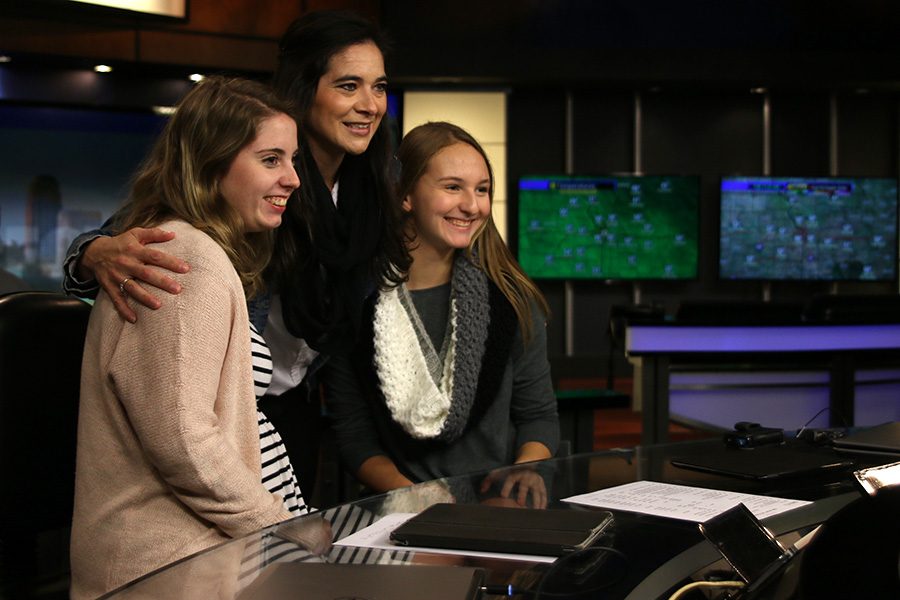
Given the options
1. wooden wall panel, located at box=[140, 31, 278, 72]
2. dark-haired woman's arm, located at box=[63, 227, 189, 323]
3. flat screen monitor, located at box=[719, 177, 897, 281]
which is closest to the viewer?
dark-haired woman's arm, located at box=[63, 227, 189, 323]

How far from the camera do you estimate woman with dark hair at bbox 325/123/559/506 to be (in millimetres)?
2148

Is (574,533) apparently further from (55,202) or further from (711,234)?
(711,234)

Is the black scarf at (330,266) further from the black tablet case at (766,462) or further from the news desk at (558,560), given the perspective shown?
the black tablet case at (766,462)

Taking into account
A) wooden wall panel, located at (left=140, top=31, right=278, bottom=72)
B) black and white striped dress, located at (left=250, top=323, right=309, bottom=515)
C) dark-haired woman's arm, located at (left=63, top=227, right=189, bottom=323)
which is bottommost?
black and white striped dress, located at (left=250, top=323, right=309, bottom=515)

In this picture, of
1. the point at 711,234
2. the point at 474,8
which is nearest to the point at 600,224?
the point at 711,234

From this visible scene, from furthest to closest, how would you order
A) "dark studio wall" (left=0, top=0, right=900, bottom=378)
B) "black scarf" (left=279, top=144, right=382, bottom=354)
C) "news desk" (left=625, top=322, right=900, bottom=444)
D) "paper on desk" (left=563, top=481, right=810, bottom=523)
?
"dark studio wall" (left=0, top=0, right=900, bottom=378), "news desk" (left=625, top=322, right=900, bottom=444), "black scarf" (left=279, top=144, right=382, bottom=354), "paper on desk" (left=563, top=481, right=810, bottom=523)

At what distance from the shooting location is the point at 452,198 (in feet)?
7.25

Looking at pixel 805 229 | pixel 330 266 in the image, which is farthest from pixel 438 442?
pixel 805 229

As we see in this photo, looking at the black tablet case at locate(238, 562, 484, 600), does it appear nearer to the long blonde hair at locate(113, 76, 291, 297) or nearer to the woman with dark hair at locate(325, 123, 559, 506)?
the long blonde hair at locate(113, 76, 291, 297)

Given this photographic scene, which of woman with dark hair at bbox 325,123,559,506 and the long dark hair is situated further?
woman with dark hair at bbox 325,123,559,506

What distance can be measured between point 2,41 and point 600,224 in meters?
4.86

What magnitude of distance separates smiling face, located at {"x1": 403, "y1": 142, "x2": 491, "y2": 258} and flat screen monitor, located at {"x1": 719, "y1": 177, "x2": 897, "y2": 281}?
6926mm

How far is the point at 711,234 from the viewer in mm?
8953

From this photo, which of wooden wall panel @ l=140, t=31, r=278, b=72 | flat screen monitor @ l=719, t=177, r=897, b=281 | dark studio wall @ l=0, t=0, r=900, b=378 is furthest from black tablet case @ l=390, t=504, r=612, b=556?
flat screen monitor @ l=719, t=177, r=897, b=281
